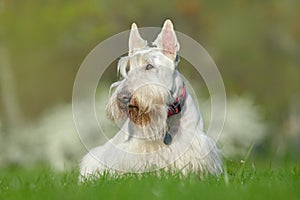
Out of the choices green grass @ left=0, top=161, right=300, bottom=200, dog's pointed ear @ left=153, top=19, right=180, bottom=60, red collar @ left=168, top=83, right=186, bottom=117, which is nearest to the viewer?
green grass @ left=0, top=161, right=300, bottom=200

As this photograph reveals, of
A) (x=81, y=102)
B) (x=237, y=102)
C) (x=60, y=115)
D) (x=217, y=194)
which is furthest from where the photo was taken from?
(x=60, y=115)

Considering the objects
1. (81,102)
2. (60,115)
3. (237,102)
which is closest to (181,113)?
(81,102)

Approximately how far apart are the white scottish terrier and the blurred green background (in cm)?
1153

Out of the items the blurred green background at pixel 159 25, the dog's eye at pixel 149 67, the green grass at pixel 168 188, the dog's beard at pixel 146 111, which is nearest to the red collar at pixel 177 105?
the dog's beard at pixel 146 111

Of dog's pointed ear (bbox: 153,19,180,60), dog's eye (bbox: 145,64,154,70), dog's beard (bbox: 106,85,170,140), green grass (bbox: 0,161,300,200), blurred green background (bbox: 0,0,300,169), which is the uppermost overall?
blurred green background (bbox: 0,0,300,169)

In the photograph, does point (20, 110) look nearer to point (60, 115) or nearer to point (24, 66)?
point (24, 66)

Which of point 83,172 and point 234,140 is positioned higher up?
point 234,140

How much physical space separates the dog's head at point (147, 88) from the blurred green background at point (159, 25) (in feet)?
38.0

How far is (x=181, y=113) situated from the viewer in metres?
6.27

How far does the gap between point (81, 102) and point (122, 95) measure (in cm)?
872

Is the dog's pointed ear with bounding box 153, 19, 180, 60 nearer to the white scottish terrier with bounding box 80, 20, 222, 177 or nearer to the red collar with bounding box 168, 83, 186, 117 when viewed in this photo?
the white scottish terrier with bounding box 80, 20, 222, 177

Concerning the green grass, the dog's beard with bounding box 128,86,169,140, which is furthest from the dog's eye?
the green grass

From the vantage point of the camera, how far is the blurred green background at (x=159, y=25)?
18.4 metres

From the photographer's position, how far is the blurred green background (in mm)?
18438
